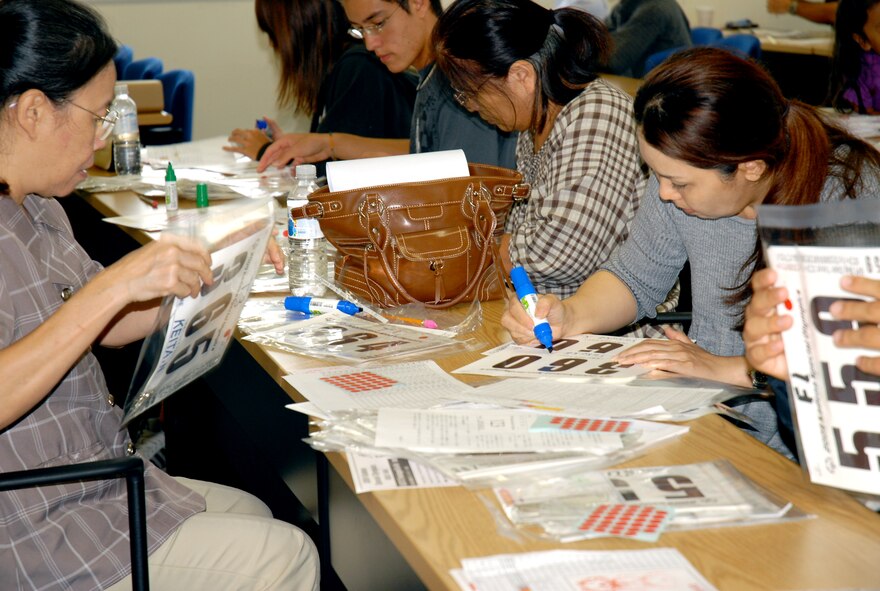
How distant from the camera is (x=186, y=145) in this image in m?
3.53

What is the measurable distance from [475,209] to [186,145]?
6.62ft

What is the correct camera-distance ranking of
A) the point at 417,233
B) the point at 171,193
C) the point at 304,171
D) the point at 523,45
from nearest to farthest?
1. the point at 417,233
2. the point at 523,45
3. the point at 304,171
4. the point at 171,193

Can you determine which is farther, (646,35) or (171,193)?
(646,35)

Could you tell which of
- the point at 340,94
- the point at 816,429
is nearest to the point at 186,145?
the point at 340,94

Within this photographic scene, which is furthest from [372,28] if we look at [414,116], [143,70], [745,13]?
[745,13]

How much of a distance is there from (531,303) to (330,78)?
178cm

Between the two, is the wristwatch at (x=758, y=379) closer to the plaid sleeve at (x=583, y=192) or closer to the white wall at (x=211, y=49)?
the plaid sleeve at (x=583, y=192)

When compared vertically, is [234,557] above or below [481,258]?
below

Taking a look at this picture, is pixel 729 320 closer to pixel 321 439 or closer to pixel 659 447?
pixel 659 447

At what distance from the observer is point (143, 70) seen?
576cm

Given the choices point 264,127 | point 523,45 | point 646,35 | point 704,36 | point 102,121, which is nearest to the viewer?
point 102,121

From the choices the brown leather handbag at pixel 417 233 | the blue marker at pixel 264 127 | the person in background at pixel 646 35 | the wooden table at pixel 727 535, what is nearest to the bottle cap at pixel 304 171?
the brown leather handbag at pixel 417 233

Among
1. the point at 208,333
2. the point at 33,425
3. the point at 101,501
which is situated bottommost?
the point at 101,501

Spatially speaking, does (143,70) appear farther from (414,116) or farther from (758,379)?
(758,379)
